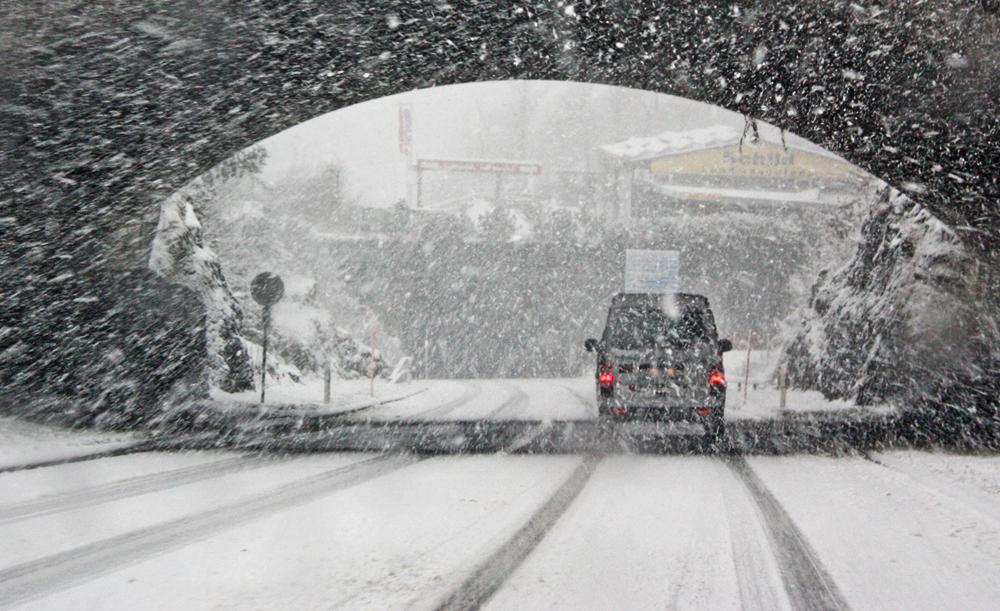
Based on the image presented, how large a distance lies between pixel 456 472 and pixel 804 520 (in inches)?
145

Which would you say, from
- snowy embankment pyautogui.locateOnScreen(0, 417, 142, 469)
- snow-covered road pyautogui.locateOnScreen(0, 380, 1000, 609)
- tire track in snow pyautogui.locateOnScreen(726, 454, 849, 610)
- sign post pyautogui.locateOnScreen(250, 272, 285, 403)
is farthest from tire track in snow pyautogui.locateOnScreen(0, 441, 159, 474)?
tire track in snow pyautogui.locateOnScreen(726, 454, 849, 610)

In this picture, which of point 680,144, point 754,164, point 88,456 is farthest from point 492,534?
point 754,164

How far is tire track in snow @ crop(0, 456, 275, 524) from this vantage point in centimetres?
673

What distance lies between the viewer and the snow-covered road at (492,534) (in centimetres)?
460

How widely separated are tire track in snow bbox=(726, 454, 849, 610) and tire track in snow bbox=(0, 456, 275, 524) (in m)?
5.24

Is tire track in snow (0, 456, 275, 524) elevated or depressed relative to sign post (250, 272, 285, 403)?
depressed

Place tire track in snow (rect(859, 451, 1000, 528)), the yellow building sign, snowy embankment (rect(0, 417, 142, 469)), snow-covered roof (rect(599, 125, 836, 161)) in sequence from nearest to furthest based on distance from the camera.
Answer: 1. tire track in snow (rect(859, 451, 1000, 528))
2. snowy embankment (rect(0, 417, 142, 469))
3. snow-covered roof (rect(599, 125, 836, 161))
4. the yellow building sign

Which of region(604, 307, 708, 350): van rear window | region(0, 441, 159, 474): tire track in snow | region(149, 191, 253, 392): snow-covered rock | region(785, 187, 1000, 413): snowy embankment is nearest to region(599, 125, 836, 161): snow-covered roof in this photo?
region(785, 187, 1000, 413): snowy embankment

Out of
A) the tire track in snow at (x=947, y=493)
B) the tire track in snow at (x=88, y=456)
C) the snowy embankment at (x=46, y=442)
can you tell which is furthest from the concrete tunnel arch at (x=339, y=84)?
the tire track in snow at (x=947, y=493)

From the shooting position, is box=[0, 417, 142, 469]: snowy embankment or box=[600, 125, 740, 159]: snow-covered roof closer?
box=[0, 417, 142, 469]: snowy embankment

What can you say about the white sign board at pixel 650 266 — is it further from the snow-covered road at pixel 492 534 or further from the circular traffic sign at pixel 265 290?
the snow-covered road at pixel 492 534

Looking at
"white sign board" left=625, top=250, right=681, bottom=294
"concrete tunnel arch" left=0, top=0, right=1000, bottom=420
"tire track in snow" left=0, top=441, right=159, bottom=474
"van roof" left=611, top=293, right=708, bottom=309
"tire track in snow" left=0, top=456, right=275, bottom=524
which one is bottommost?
"tire track in snow" left=0, top=441, right=159, bottom=474

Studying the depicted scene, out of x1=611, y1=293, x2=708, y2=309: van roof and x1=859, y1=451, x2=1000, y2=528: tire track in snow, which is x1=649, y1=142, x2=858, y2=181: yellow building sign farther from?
x1=859, y1=451, x2=1000, y2=528: tire track in snow

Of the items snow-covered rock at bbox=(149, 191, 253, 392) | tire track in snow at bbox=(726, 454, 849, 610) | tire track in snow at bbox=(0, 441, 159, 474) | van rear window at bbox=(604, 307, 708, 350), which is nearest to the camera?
tire track in snow at bbox=(726, 454, 849, 610)
